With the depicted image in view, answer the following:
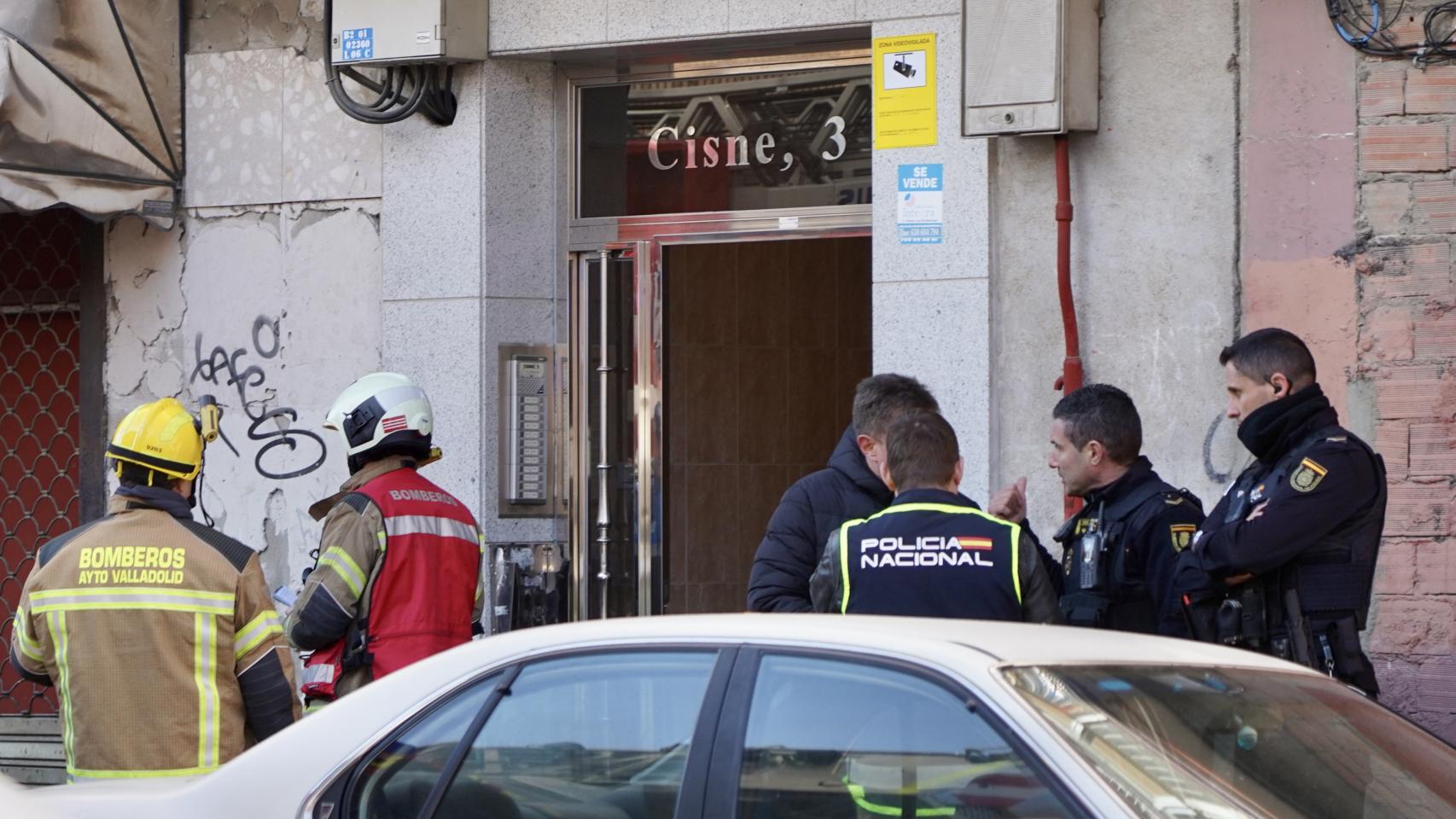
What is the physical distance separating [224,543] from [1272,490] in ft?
9.85

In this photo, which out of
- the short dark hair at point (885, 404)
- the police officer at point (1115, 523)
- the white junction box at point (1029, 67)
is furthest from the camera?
the white junction box at point (1029, 67)

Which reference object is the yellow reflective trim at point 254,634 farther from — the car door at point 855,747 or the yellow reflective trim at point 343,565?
the car door at point 855,747

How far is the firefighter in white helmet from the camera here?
5344mm

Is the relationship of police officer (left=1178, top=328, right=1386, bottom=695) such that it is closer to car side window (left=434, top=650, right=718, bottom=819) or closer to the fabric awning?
car side window (left=434, top=650, right=718, bottom=819)

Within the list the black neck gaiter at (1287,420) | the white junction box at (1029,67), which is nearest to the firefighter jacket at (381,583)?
the black neck gaiter at (1287,420)

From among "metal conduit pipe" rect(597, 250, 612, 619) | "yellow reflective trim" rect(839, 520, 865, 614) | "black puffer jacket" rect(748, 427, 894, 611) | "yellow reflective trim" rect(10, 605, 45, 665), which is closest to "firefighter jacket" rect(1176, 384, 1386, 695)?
"black puffer jacket" rect(748, 427, 894, 611)

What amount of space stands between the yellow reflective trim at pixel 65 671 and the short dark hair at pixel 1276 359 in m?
3.50

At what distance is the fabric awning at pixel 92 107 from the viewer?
26.5 feet

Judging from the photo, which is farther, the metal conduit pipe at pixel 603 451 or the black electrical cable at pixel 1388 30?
the metal conduit pipe at pixel 603 451

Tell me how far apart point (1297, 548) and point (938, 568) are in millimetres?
1288

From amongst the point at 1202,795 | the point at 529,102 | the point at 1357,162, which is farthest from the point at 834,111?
the point at 1202,795

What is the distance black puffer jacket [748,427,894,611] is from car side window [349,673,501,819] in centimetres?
175

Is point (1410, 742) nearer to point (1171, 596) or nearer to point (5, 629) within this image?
point (1171, 596)

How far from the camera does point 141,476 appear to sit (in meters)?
5.02
